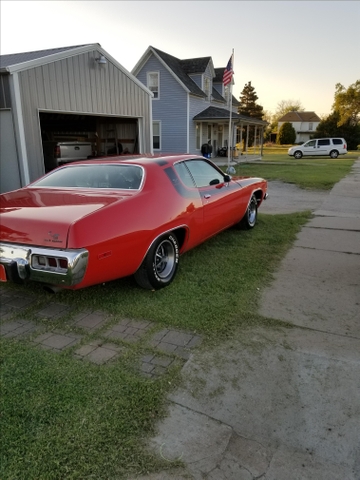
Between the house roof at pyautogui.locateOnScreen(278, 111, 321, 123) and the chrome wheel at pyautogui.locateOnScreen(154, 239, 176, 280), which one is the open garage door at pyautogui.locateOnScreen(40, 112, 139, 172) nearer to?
the chrome wheel at pyautogui.locateOnScreen(154, 239, 176, 280)

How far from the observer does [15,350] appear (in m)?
3.09

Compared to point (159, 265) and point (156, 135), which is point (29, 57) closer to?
point (159, 265)

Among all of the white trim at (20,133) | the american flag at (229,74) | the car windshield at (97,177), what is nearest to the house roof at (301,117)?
the american flag at (229,74)

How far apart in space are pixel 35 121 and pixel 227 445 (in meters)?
9.12

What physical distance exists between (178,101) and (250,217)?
753 inches

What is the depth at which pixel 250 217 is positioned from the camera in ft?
22.9

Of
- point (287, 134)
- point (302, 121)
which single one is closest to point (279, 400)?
point (287, 134)

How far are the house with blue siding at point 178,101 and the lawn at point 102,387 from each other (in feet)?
69.0

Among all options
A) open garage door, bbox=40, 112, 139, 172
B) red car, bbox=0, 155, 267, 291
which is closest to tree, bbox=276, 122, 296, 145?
open garage door, bbox=40, 112, 139, 172

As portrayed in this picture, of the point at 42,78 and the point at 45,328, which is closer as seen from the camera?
the point at 45,328

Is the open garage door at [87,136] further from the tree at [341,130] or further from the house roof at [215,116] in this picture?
the tree at [341,130]

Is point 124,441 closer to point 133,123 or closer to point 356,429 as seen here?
point 356,429

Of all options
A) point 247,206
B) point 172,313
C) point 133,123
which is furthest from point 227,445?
point 133,123

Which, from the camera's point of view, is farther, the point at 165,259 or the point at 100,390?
the point at 165,259
